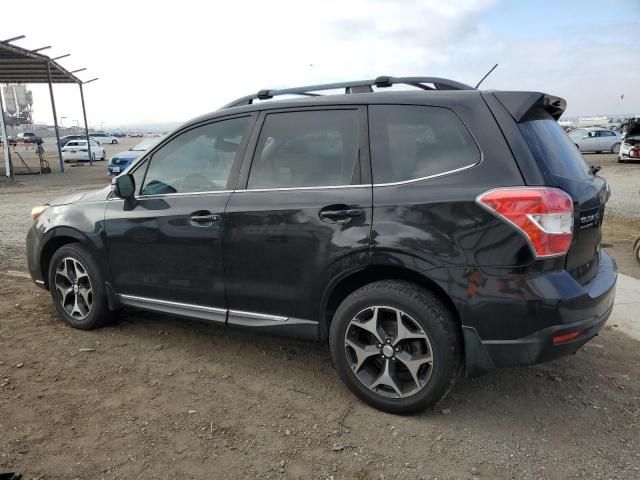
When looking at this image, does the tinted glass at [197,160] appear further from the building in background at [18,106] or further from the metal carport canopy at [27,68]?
the building in background at [18,106]

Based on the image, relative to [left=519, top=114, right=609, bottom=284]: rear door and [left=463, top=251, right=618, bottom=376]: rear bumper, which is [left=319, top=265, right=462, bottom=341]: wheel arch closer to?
[left=463, top=251, right=618, bottom=376]: rear bumper

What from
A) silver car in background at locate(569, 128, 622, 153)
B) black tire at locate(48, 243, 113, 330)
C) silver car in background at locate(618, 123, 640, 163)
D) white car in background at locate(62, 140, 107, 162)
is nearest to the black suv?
black tire at locate(48, 243, 113, 330)

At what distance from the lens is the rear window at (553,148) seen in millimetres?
2729

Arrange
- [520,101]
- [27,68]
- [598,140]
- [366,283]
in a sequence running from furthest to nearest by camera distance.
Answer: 1. [598,140]
2. [27,68]
3. [366,283]
4. [520,101]

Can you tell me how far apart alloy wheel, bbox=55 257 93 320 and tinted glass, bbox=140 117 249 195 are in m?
0.95

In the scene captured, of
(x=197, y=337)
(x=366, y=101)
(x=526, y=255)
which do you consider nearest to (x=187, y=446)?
(x=197, y=337)

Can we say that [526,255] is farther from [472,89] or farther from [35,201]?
[35,201]

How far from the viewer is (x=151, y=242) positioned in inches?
148

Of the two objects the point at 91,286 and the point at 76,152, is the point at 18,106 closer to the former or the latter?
the point at 76,152

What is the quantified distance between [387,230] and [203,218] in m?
1.30

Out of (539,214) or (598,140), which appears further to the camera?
(598,140)

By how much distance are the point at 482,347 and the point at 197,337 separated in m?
2.36

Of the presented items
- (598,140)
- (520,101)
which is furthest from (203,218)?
(598,140)

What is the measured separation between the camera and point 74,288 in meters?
4.30
